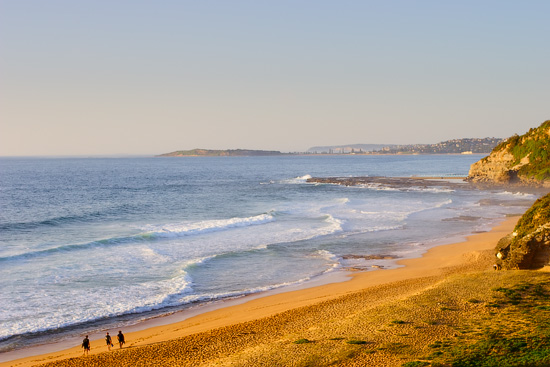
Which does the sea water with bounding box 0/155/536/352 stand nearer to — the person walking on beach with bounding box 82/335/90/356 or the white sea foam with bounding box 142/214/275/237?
the white sea foam with bounding box 142/214/275/237

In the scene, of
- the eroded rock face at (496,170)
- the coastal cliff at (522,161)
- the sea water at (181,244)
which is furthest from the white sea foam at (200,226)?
the eroded rock face at (496,170)

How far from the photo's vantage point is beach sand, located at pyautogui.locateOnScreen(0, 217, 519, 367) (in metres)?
16.0

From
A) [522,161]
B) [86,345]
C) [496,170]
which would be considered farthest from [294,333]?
[496,170]

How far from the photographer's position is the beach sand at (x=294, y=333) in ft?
52.6

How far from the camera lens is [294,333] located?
730 inches

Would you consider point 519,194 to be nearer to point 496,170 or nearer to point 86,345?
point 496,170

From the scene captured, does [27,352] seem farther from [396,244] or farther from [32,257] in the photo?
[396,244]

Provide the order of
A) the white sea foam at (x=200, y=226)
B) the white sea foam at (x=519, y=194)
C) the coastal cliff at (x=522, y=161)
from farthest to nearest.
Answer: the coastal cliff at (x=522, y=161), the white sea foam at (x=519, y=194), the white sea foam at (x=200, y=226)

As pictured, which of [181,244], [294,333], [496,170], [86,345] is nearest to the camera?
[86,345]

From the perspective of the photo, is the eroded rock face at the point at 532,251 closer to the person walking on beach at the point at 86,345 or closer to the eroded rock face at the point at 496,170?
the person walking on beach at the point at 86,345

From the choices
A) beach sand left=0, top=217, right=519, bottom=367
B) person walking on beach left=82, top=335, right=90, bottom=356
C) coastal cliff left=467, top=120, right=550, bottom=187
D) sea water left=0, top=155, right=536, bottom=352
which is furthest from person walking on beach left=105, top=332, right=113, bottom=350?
coastal cliff left=467, top=120, right=550, bottom=187

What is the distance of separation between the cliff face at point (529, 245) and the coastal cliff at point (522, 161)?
56380 millimetres

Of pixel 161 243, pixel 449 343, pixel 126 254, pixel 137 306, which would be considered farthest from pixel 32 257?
pixel 449 343

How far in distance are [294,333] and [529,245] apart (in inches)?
512
